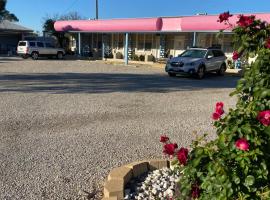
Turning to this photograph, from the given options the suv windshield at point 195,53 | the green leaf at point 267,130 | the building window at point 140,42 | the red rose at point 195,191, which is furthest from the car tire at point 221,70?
the green leaf at point 267,130

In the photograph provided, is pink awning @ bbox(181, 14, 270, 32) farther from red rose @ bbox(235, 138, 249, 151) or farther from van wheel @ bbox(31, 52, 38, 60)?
red rose @ bbox(235, 138, 249, 151)

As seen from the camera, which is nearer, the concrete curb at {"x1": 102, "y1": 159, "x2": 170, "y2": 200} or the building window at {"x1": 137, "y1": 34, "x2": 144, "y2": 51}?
the concrete curb at {"x1": 102, "y1": 159, "x2": 170, "y2": 200}

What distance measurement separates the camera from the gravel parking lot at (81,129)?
4824 millimetres

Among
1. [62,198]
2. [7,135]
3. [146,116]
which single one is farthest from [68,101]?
[62,198]

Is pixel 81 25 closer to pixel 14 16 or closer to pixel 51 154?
pixel 14 16

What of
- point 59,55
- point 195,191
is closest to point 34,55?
point 59,55

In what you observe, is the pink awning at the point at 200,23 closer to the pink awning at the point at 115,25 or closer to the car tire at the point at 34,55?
Result: the pink awning at the point at 115,25

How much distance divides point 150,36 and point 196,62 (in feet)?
48.8

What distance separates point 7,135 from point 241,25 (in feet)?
17.1

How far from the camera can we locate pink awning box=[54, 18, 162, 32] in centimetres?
2809

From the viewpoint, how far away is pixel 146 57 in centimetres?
3244

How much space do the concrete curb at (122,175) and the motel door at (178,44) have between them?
26.6 meters

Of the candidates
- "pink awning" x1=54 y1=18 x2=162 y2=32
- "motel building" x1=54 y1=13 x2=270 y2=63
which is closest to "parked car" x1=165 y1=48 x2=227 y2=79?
"motel building" x1=54 y1=13 x2=270 y2=63

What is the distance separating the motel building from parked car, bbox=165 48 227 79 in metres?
2.72
